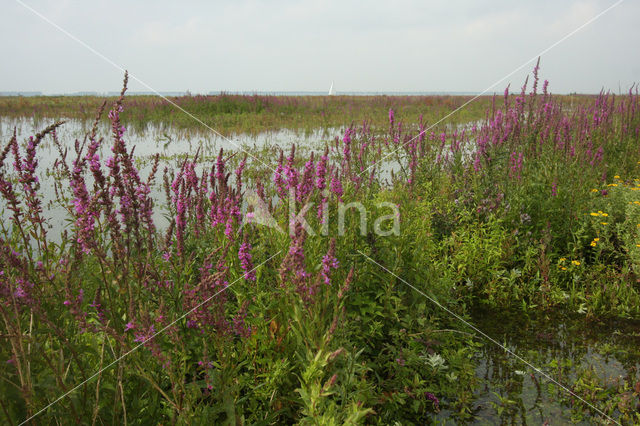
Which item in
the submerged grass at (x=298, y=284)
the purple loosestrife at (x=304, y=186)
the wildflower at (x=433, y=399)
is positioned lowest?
the wildflower at (x=433, y=399)

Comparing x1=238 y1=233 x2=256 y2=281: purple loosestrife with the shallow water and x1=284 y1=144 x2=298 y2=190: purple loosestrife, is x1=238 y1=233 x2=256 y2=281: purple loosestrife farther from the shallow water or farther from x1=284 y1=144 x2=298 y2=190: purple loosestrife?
the shallow water

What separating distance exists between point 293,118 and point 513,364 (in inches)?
602

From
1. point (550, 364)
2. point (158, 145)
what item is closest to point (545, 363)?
point (550, 364)

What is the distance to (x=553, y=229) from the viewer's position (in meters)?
4.67

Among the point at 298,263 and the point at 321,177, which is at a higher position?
the point at 321,177

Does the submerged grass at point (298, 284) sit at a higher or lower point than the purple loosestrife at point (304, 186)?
lower

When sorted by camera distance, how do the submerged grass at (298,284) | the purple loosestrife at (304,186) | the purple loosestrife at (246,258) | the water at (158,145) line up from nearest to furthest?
the submerged grass at (298,284), the purple loosestrife at (246,258), the purple loosestrife at (304,186), the water at (158,145)

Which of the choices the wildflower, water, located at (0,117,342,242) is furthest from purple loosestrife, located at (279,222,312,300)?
water, located at (0,117,342,242)

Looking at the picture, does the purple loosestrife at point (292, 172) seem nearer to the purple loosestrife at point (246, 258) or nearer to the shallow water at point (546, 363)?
the purple loosestrife at point (246, 258)

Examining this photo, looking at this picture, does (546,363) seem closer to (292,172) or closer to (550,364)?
(550,364)

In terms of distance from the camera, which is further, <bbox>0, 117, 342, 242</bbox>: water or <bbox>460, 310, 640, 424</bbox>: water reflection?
<bbox>0, 117, 342, 242</bbox>: water

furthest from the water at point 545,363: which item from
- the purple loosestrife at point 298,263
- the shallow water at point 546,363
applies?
the purple loosestrife at point 298,263

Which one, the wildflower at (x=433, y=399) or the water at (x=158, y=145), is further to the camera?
the water at (x=158, y=145)

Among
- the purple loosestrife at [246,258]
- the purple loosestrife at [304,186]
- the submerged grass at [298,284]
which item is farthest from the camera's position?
the purple loosestrife at [304,186]
